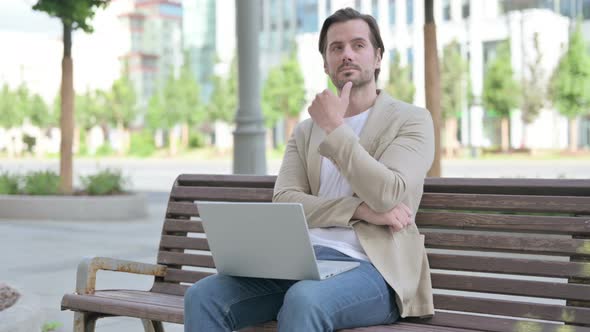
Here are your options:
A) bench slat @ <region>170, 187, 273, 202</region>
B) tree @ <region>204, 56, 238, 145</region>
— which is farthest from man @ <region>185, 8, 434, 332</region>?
tree @ <region>204, 56, 238, 145</region>

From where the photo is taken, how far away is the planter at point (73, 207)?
12906 mm

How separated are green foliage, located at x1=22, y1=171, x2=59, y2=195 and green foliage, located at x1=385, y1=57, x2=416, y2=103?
32.4m

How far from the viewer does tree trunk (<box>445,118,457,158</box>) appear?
4478cm

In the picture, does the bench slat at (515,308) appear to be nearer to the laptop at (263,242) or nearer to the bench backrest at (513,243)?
the bench backrest at (513,243)

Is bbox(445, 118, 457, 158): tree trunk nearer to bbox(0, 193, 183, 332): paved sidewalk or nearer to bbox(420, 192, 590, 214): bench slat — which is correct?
bbox(0, 193, 183, 332): paved sidewalk

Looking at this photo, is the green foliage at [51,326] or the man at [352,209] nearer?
the man at [352,209]

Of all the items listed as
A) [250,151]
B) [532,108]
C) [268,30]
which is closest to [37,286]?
[250,151]

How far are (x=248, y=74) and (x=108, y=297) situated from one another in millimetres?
6115

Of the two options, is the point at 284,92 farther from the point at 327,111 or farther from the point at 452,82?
the point at 327,111

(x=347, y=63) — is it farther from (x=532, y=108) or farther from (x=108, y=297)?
A: (x=532, y=108)

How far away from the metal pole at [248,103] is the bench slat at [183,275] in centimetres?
524

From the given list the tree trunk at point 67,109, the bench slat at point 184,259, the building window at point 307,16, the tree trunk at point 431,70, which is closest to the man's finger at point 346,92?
the bench slat at point 184,259

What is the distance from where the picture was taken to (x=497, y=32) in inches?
1911

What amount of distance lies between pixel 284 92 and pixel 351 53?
47.4 meters
